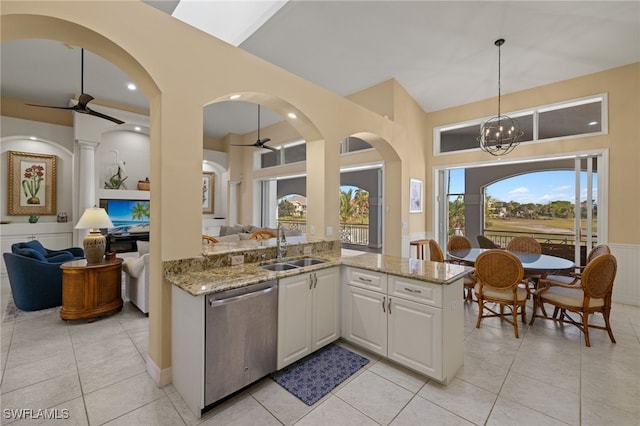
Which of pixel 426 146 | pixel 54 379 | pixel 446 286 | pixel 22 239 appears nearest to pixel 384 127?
pixel 426 146

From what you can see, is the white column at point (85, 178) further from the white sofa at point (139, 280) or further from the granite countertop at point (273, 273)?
the granite countertop at point (273, 273)

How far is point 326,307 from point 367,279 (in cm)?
49

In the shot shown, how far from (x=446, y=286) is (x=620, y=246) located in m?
4.06

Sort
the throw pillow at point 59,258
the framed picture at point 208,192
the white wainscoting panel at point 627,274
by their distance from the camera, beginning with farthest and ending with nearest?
the framed picture at point 208,192, the throw pillow at point 59,258, the white wainscoting panel at point 627,274

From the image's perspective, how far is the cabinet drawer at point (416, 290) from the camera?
2.16 metres

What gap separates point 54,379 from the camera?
87.1 inches

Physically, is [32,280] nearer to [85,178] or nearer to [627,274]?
[85,178]

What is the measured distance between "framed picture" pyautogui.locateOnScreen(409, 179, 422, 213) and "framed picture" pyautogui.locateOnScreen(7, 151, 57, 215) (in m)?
7.52

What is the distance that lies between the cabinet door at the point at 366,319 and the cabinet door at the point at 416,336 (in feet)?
0.28

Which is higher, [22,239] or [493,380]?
[22,239]

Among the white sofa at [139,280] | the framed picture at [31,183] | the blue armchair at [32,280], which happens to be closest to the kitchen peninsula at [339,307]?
the white sofa at [139,280]

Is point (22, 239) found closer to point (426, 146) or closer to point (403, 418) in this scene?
point (403, 418)

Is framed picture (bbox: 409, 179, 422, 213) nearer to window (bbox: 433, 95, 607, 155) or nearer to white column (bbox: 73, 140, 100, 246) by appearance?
window (bbox: 433, 95, 607, 155)

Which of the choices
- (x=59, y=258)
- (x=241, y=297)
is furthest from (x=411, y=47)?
(x=59, y=258)
